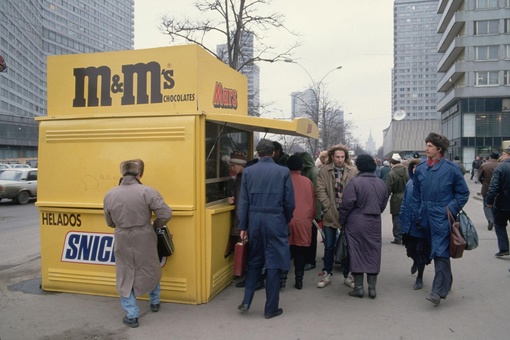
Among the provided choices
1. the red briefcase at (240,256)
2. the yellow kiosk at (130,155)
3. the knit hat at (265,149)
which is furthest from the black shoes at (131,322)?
the knit hat at (265,149)

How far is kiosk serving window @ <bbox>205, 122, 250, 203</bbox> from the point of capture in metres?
5.58

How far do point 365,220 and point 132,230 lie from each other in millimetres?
2731

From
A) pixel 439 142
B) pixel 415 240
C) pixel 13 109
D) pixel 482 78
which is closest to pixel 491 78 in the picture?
pixel 482 78

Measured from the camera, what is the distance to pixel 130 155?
5.07 m

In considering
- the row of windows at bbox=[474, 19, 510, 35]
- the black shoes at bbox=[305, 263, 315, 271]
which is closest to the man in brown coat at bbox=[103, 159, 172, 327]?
the black shoes at bbox=[305, 263, 315, 271]

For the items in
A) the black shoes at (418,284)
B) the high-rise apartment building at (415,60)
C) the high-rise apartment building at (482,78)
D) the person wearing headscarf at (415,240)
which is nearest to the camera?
the person wearing headscarf at (415,240)

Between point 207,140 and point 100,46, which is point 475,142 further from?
point 100,46

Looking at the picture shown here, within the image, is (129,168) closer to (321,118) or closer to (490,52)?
(321,118)

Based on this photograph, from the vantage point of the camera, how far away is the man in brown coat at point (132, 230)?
13.9 ft

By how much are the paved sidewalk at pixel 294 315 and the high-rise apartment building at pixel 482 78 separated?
4073cm

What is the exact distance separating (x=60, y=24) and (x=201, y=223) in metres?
114

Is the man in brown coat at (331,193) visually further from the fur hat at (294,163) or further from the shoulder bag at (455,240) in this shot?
the shoulder bag at (455,240)

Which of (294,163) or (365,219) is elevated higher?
(294,163)

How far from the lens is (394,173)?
8.52 metres
